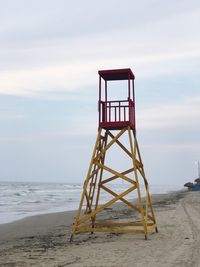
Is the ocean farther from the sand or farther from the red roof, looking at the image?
the red roof

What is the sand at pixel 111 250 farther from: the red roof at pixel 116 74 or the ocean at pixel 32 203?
Answer: the ocean at pixel 32 203

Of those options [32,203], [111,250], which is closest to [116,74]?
[111,250]

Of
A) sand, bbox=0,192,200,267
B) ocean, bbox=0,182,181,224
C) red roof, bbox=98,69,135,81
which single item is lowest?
ocean, bbox=0,182,181,224

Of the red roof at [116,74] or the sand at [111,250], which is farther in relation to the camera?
the red roof at [116,74]

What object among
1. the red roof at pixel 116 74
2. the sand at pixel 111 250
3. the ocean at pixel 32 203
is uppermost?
the red roof at pixel 116 74

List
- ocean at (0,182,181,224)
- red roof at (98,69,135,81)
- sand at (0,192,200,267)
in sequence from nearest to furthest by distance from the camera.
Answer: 1. sand at (0,192,200,267)
2. red roof at (98,69,135,81)
3. ocean at (0,182,181,224)

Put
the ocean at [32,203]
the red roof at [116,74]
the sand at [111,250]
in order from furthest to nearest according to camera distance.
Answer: the ocean at [32,203] → the red roof at [116,74] → the sand at [111,250]

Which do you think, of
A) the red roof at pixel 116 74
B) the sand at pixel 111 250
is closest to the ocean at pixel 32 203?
the sand at pixel 111 250

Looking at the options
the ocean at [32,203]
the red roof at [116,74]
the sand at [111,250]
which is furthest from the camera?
the ocean at [32,203]

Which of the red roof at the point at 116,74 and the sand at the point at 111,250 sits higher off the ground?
the red roof at the point at 116,74

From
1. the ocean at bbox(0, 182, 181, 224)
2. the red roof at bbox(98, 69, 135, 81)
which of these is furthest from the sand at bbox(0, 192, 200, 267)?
the ocean at bbox(0, 182, 181, 224)

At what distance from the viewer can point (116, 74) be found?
48.6ft

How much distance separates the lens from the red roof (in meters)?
14.4

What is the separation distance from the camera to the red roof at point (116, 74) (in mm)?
14430
